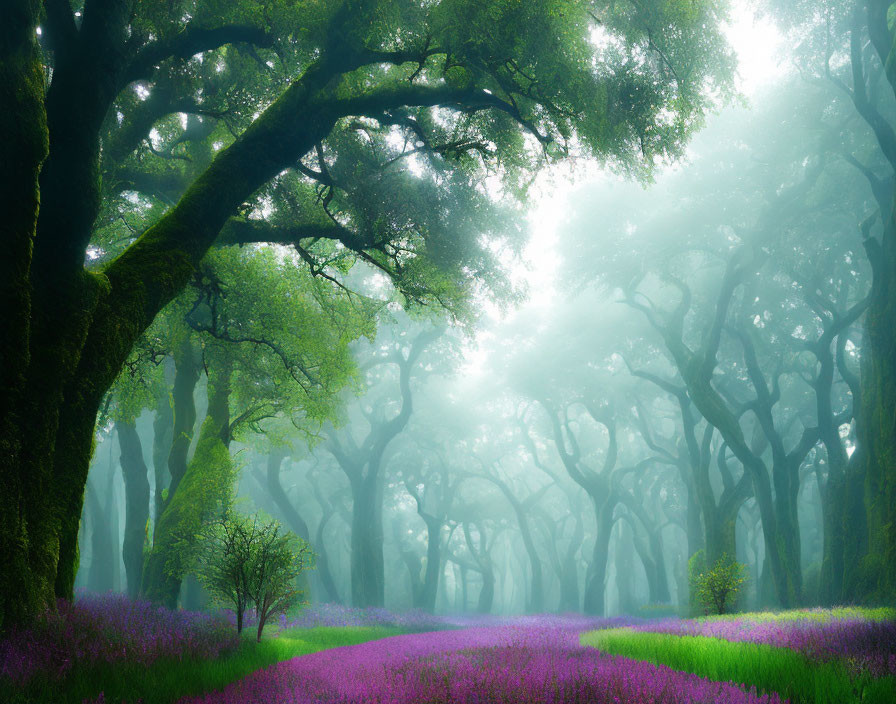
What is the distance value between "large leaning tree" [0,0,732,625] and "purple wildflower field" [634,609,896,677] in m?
7.67

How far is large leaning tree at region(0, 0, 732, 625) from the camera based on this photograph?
516 centimetres

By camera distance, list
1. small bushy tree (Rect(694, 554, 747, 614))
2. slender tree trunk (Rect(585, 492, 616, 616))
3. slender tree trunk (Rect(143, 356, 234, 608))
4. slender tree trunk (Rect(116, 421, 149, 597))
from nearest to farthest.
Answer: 1. slender tree trunk (Rect(143, 356, 234, 608))
2. small bushy tree (Rect(694, 554, 747, 614))
3. slender tree trunk (Rect(116, 421, 149, 597))
4. slender tree trunk (Rect(585, 492, 616, 616))

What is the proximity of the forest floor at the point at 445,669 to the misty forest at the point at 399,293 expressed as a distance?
0.06 metres

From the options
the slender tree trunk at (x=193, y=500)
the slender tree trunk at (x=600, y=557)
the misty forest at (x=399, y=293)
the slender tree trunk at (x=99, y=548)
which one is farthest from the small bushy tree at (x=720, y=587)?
the slender tree trunk at (x=99, y=548)

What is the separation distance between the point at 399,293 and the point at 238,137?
22.7 ft

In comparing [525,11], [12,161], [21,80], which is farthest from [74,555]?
[525,11]

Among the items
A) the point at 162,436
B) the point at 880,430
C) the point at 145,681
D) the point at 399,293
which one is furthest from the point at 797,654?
the point at 162,436

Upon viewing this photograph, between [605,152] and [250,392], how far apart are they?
39.4 ft

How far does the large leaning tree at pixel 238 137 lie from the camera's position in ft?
16.9

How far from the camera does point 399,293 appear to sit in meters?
15.6

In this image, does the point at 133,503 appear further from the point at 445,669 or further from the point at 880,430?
the point at 880,430

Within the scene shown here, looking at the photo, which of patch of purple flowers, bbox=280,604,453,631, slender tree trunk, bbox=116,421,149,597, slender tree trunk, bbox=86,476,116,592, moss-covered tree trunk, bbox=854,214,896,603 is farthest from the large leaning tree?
slender tree trunk, bbox=86,476,116,592

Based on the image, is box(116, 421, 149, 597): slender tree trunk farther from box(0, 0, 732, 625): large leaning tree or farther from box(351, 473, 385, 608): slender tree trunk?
box(351, 473, 385, 608): slender tree trunk

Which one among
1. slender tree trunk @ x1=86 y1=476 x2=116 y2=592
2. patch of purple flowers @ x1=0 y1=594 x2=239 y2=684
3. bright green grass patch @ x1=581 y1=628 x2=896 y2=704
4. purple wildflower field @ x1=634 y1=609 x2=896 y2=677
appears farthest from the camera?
slender tree trunk @ x1=86 y1=476 x2=116 y2=592
